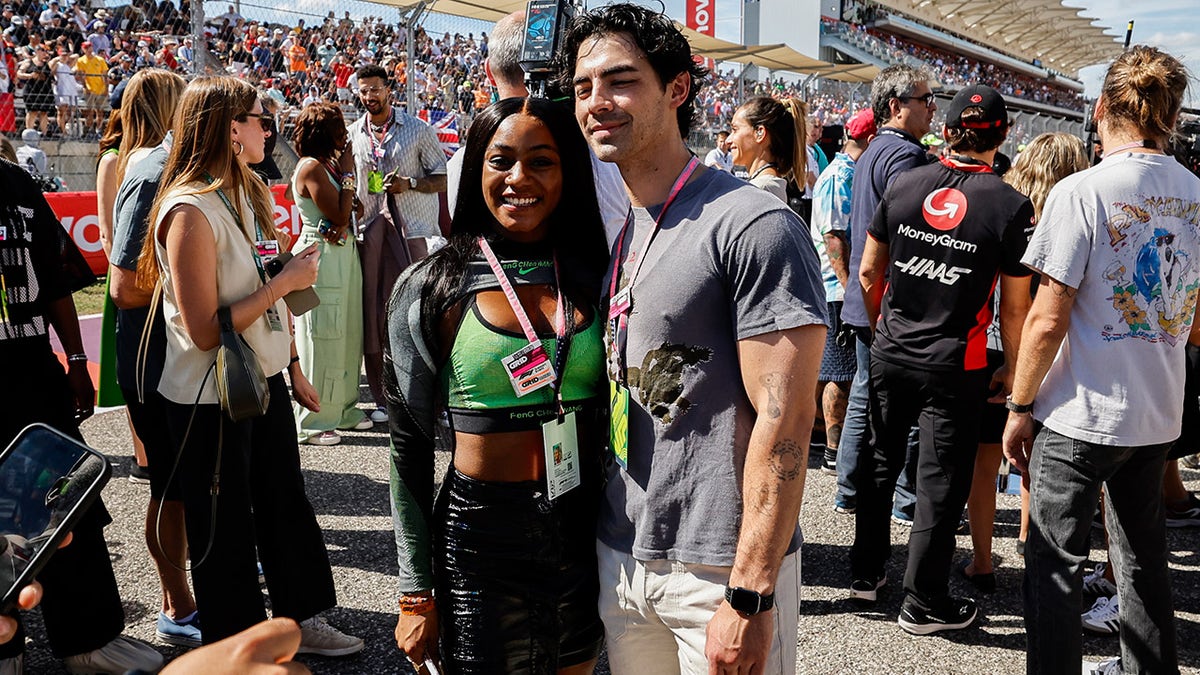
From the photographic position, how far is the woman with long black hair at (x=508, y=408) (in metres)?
1.90

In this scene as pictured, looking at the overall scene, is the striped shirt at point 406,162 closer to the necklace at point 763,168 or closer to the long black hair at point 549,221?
the necklace at point 763,168

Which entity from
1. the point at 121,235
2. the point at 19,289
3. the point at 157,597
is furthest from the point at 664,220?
the point at 157,597

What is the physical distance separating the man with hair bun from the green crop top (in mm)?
1464

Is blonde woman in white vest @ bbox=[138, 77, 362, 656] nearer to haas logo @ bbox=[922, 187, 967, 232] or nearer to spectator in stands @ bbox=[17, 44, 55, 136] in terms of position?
haas logo @ bbox=[922, 187, 967, 232]

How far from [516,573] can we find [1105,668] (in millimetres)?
2289

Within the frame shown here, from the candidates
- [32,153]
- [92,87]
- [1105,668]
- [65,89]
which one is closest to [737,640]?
[1105,668]

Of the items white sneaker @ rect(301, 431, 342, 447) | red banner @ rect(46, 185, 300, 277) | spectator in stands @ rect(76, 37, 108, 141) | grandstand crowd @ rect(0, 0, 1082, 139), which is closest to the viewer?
white sneaker @ rect(301, 431, 342, 447)

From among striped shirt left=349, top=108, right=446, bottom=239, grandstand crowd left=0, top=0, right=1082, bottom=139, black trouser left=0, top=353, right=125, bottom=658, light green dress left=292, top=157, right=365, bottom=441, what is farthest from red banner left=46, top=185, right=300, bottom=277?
black trouser left=0, top=353, right=125, bottom=658

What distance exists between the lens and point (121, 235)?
2945 millimetres

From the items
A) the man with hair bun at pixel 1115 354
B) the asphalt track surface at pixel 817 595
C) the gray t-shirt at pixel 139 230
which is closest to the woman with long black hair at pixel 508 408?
the gray t-shirt at pixel 139 230

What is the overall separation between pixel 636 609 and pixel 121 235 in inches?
85.9

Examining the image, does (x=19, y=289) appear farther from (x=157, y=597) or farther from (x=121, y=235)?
(x=157, y=597)

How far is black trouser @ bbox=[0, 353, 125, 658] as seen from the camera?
2840 mm

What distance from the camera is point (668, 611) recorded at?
1.73 metres
